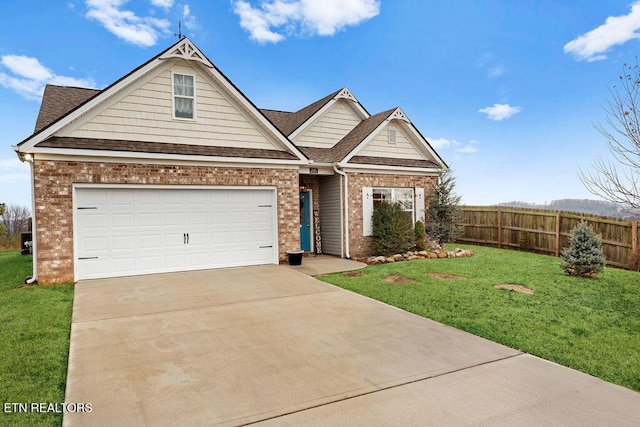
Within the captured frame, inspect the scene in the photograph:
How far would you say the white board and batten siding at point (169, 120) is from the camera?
984 cm

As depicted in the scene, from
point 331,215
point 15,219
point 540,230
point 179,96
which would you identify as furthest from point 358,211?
point 15,219

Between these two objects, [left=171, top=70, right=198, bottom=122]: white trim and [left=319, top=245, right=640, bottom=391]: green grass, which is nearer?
[left=319, top=245, right=640, bottom=391]: green grass

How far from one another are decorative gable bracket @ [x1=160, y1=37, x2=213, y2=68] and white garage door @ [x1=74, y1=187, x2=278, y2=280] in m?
3.62

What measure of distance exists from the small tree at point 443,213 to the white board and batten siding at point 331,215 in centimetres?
371

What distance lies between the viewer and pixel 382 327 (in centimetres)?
584

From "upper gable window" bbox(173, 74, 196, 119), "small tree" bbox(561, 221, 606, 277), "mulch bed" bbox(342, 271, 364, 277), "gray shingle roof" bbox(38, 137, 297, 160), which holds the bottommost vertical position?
"mulch bed" bbox(342, 271, 364, 277)

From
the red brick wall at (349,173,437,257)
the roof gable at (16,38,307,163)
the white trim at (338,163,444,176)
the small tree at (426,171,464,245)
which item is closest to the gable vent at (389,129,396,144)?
the white trim at (338,163,444,176)

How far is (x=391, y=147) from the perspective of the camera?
14.7 metres

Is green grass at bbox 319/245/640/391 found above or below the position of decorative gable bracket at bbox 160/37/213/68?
below

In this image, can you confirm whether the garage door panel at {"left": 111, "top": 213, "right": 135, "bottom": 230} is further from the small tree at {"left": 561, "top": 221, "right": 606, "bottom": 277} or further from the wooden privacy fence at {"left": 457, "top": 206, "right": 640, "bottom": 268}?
the wooden privacy fence at {"left": 457, "top": 206, "right": 640, "bottom": 268}

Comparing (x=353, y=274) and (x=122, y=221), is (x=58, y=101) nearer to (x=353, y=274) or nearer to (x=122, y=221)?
(x=122, y=221)

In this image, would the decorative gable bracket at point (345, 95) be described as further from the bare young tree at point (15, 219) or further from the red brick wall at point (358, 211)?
the bare young tree at point (15, 219)

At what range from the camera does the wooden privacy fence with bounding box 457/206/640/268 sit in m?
12.9

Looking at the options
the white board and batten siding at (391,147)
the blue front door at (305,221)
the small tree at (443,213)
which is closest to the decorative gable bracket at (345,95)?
the white board and batten siding at (391,147)
